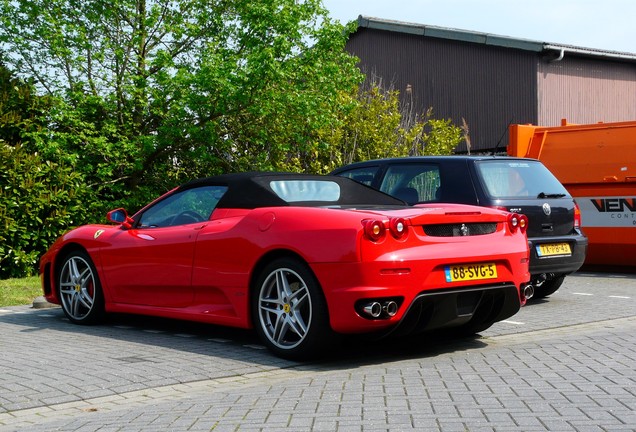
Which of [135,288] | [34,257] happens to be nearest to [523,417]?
[135,288]

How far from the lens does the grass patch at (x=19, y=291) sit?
11570 mm

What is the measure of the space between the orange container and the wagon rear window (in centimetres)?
809

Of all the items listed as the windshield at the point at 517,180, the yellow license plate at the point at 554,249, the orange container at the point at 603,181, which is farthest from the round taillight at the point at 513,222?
the orange container at the point at 603,181

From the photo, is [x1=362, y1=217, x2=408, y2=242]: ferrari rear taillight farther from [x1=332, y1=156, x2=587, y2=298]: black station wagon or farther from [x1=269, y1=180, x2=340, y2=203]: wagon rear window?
[x1=332, y1=156, x2=587, y2=298]: black station wagon

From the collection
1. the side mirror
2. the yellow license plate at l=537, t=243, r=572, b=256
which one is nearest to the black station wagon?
the yellow license plate at l=537, t=243, r=572, b=256

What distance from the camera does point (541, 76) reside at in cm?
2752

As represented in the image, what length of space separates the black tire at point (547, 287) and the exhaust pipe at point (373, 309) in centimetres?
517

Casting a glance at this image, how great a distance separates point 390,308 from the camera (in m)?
6.47

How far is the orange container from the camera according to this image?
1453 centimetres

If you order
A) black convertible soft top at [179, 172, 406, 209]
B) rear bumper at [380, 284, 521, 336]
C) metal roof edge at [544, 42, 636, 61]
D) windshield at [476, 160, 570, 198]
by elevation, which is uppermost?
metal roof edge at [544, 42, 636, 61]

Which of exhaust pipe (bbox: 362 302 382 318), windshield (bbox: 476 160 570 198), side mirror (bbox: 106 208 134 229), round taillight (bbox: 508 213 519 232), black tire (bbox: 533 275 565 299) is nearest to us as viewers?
exhaust pipe (bbox: 362 302 382 318)

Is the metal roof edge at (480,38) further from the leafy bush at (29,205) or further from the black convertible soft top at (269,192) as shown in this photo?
the black convertible soft top at (269,192)

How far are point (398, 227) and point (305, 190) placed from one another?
1.38 meters

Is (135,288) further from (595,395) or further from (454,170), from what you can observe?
(595,395)
